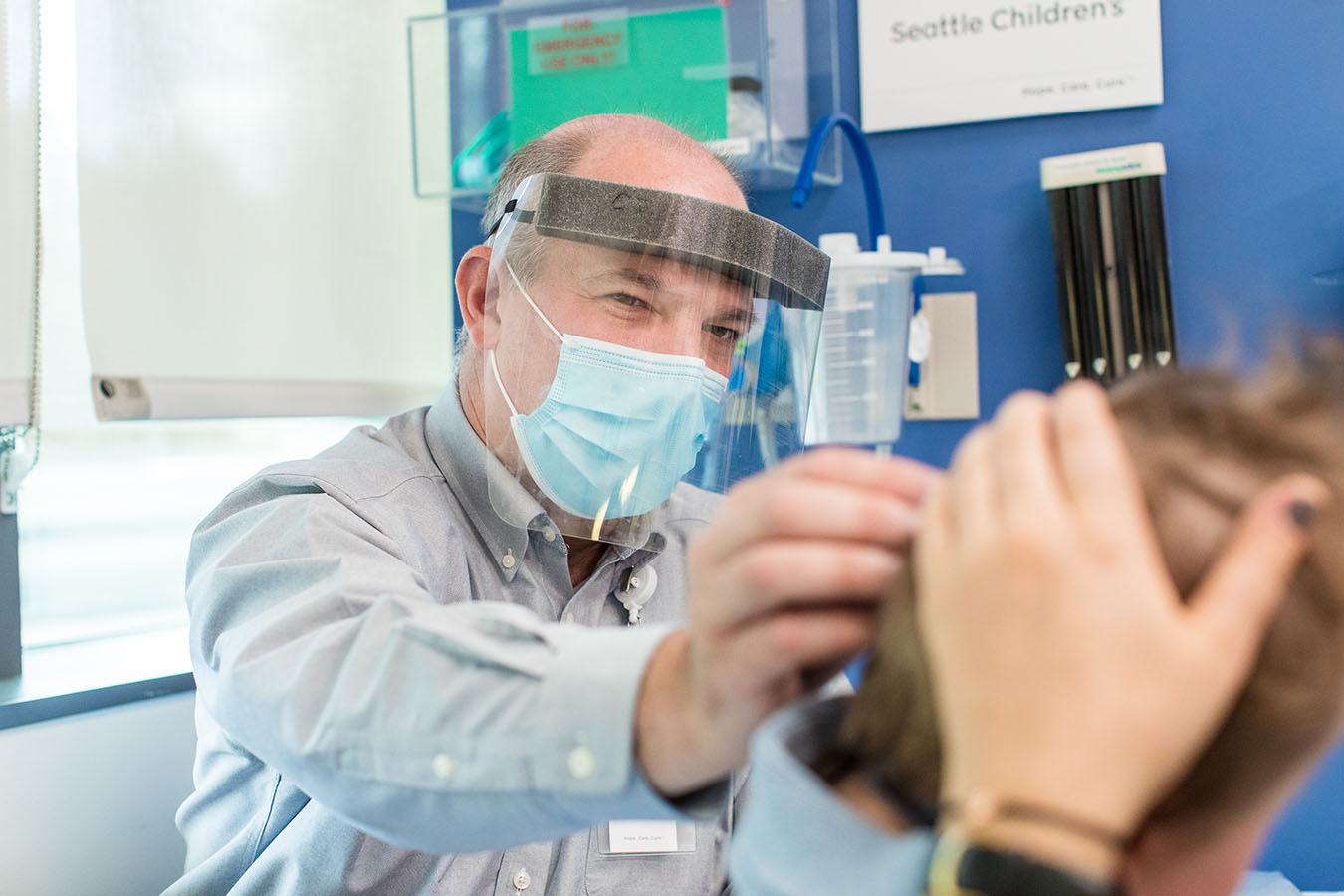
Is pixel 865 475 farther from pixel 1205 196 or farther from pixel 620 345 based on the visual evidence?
pixel 1205 196

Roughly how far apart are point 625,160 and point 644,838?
0.80 metres

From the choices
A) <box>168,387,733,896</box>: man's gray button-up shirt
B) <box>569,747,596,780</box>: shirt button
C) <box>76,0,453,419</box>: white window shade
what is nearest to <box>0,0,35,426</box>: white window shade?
<box>76,0,453,419</box>: white window shade

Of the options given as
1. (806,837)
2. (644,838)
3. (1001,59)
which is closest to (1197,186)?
(1001,59)

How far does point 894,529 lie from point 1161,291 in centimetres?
141

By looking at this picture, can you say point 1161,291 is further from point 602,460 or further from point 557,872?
point 557,872

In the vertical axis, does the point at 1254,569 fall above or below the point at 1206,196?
below

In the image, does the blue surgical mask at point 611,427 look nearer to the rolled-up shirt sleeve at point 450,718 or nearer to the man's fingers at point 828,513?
the rolled-up shirt sleeve at point 450,718

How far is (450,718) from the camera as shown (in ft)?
2.12

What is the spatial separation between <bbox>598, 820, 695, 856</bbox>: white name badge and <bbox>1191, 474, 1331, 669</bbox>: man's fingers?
87 cm

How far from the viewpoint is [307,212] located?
1946 millimetres

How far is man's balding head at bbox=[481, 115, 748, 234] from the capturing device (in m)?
1.34

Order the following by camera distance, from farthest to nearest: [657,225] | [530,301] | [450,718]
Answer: [530,301], [657,225], [450,718]

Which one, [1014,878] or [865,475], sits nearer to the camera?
[1014,878]

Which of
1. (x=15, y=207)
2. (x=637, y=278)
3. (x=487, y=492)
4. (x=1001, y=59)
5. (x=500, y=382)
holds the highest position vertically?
(x=1001, y=59)
